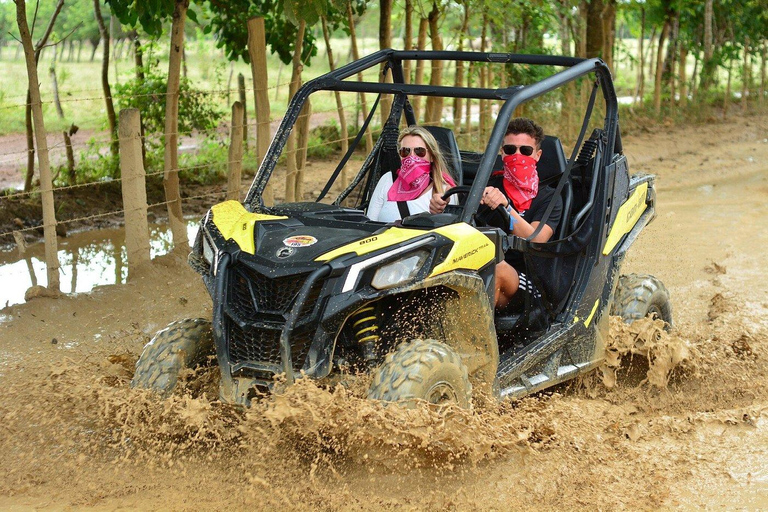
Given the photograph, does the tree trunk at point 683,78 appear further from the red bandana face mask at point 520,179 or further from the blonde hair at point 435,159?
the blonde hair at point 435,159

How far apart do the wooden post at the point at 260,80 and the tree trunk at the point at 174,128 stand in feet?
1.80

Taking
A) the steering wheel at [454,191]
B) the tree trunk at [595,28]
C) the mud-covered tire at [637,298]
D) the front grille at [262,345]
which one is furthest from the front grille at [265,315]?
the tree trunk at [595,28]

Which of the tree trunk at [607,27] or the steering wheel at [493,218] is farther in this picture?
the tree trunk at [607,27]

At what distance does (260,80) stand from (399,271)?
446 centimetres

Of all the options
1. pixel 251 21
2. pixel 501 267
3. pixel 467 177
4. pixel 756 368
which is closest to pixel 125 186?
pixel 251 21

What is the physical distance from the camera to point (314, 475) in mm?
3568

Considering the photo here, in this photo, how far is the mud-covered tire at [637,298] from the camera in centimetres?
515

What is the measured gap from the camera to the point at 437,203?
4285 mm

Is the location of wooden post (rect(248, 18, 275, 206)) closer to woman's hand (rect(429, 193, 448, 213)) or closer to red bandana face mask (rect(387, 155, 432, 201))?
red bandana face mask (rect(387, 155, 432, 201))

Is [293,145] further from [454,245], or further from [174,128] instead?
[454,245]

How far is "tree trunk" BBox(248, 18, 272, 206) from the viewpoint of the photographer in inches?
296

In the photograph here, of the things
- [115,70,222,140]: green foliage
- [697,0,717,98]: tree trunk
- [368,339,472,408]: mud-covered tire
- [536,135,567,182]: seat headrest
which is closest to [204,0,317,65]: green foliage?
[115,70,222,140]: green foliage

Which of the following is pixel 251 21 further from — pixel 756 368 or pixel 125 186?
pixel 756 368

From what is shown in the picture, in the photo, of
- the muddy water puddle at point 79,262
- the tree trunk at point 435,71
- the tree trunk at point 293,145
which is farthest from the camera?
the tree trunk at point 435,71
